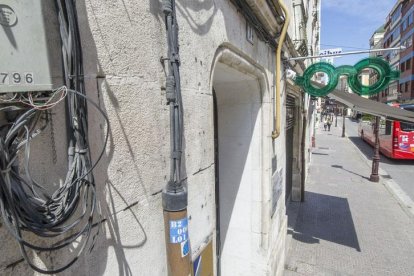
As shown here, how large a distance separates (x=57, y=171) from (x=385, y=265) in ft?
21.0

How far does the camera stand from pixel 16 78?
907 mm

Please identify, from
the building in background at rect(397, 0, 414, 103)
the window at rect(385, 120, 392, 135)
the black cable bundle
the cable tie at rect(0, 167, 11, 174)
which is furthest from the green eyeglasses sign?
the building in background at rect(397, 0, 414, 103)

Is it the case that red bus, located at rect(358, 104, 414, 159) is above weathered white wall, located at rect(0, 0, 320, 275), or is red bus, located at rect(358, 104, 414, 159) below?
below

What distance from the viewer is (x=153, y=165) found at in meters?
1.72

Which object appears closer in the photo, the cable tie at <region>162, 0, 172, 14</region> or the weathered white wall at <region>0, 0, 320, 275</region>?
the weathered white wall at <region>0, 0, 320, 275</region>

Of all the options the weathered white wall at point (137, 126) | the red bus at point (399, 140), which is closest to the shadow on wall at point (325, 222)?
the weathered white wall at point (137, 126)

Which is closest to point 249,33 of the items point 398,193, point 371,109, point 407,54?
point 371,109

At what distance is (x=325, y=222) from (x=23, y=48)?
8.04m

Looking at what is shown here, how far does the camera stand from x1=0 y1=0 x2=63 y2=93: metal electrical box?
2.89 feet

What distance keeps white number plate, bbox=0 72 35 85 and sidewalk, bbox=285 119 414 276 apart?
18.5 feet

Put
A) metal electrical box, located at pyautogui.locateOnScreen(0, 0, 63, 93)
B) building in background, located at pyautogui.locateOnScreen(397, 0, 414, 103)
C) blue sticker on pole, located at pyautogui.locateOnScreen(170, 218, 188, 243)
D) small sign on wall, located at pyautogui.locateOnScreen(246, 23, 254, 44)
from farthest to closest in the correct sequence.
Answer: building in background, located at pyautogui.locateOnScreen(397, 0, 414, 103) < small sign on wall, located at pyautogui.locateOnScreen(246, 23, 254, 44) < blue sticker on pole, located at pyautogui.locateOnScreen(170, 218, 188, 243) < metal electrical box, located at pyautogui.locateOnScreen(0, 0, 63, 93)

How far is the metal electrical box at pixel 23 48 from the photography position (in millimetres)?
879

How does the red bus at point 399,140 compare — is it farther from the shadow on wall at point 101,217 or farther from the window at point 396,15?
the window at point 396,15

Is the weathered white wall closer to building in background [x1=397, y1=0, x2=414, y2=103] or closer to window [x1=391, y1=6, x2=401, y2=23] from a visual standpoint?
building in background [x1=397, y1=0, x2=414, y2=103]
